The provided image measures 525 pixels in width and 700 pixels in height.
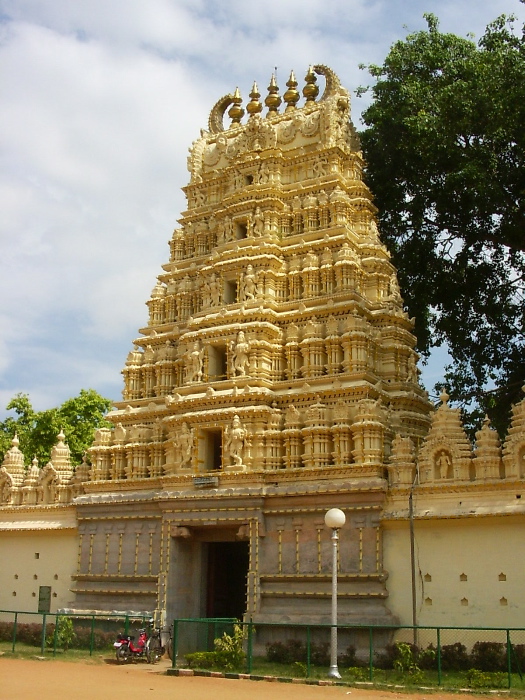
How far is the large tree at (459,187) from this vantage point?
29.0 m

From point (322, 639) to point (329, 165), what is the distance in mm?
16355

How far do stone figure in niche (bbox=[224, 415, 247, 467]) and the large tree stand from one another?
10637 mm

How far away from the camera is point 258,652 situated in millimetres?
22250

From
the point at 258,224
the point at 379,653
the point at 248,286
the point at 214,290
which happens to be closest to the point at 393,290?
the point at 248,286

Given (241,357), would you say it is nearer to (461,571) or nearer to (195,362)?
(195,362)

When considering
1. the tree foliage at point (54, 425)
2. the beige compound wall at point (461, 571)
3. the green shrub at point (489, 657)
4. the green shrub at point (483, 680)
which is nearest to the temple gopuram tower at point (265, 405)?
the beige compound wall at point (461, 571)

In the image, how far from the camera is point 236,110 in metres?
33.3

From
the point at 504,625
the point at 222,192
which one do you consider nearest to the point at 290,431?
the point at 504,625

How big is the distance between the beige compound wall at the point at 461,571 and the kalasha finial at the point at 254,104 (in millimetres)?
18229

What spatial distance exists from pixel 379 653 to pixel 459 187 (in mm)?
17077

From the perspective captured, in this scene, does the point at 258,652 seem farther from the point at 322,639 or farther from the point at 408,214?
the point at 408,214

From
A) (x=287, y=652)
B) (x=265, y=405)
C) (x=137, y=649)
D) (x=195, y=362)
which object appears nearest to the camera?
(x=287, y=652)

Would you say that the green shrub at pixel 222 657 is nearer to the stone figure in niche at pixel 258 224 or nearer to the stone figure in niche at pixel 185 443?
the stone figure in niche at pixel 185 443

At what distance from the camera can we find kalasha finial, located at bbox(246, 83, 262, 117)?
32438 mm
